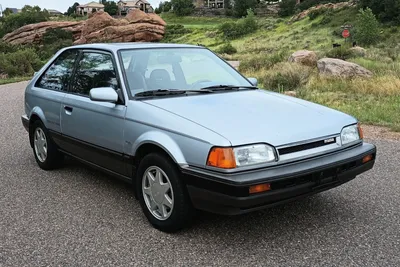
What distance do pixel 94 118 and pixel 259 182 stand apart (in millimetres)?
1975

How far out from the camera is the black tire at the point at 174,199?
11.4ft

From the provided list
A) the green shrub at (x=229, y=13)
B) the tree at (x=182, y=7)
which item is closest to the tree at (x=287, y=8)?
the green shrub at (x=229, y=13)

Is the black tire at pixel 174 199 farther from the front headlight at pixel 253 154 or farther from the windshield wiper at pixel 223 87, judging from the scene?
the windshield wiper at pixel 223 87

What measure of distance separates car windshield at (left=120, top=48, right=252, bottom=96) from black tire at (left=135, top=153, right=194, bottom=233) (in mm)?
756

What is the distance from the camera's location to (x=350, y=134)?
3838 millimetres

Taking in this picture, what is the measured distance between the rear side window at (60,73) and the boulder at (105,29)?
45.6 metres

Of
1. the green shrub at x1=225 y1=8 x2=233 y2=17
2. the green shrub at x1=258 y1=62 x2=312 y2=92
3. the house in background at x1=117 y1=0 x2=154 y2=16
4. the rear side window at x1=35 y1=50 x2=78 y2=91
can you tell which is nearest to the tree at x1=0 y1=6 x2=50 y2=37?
the green shrub at x1=225 y1=8 x2=233 y2=17

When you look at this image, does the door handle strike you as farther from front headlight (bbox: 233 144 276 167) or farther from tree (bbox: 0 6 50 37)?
tree (bbox: 0 6 50 37)

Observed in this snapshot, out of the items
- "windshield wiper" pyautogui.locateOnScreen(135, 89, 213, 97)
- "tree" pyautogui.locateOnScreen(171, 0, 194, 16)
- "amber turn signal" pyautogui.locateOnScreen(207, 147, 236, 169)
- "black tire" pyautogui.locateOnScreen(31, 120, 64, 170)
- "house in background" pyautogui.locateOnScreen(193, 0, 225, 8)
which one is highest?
"house in background" pyautogui.locateOnScreen(193, 0, 225, 8)

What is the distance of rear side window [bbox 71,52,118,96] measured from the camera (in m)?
4.43

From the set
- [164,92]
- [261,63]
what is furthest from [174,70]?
[261,63]

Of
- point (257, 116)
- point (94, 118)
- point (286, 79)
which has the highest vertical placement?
point (257, 116)

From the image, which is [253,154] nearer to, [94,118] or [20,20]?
[94,118]

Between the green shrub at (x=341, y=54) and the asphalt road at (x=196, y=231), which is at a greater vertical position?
the green shrub at (x=341, y=54)
